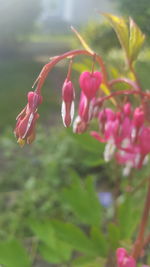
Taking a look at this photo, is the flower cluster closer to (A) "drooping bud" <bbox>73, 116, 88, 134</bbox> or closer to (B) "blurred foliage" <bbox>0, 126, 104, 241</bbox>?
(A) "drooping bud" <bbox>73, 116, 88, 134</bbox>

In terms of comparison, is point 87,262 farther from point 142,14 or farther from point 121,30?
point 142,14

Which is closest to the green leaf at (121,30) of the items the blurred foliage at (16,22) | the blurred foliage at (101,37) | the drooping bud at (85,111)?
the drooping bud at (85,111)

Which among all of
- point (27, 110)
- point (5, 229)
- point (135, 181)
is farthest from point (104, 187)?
point (27, 110)

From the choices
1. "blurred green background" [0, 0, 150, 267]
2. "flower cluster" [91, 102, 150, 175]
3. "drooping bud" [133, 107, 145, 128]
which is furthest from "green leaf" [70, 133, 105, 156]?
"drooping bud" [133, 107, 145, 128]

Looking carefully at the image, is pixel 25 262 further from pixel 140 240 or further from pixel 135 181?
pixel 135 181

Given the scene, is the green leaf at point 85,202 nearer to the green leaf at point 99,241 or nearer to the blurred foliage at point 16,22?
the green leaf at point 99,241
